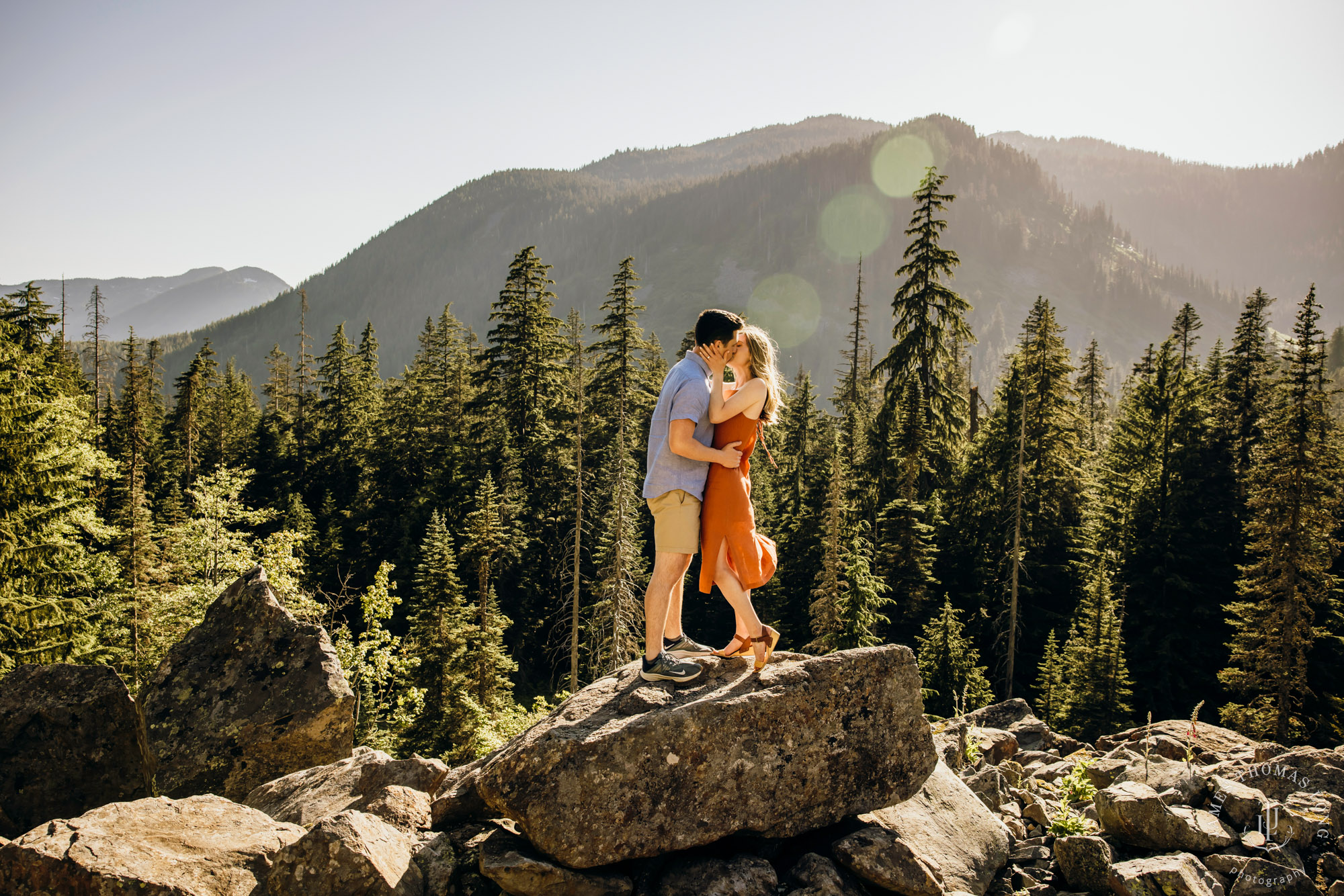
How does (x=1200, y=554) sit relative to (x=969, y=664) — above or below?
above

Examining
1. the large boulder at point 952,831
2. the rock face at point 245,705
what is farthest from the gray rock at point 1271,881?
the rock face at point 245,705

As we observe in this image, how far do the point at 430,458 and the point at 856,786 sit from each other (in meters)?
40.2

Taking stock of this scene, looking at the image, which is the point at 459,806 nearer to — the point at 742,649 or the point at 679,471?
the point at 742,649

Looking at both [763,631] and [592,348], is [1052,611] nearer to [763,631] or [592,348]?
[592,348]

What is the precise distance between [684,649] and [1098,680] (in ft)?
79.4

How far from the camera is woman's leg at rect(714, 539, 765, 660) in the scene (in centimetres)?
592

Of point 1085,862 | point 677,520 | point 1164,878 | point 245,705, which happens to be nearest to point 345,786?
point 245,705

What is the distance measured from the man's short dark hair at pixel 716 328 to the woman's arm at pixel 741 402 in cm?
41

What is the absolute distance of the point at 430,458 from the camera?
139 feet

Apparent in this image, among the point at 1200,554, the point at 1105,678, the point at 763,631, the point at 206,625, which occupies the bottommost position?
the point at 1105,678

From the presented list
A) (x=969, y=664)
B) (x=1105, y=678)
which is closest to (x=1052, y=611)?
(x=1105, y=678)

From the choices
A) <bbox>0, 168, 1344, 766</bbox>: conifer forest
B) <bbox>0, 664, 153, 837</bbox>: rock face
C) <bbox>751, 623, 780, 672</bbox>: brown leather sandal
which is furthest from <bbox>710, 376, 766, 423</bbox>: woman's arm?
<bbox>0, 168, 1344, 766</bbox>: conifer forest

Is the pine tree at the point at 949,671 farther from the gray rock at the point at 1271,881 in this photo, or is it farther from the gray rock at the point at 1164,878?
the gray rock at the point at 1164,878

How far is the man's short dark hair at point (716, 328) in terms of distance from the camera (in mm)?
5777
